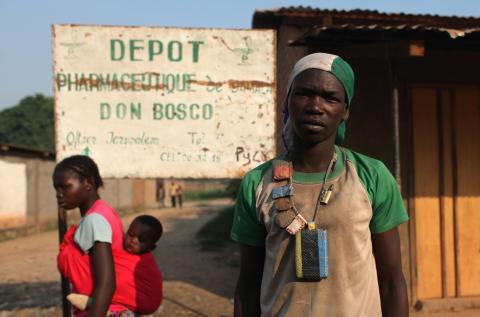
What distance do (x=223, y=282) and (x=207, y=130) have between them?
13.6 ft

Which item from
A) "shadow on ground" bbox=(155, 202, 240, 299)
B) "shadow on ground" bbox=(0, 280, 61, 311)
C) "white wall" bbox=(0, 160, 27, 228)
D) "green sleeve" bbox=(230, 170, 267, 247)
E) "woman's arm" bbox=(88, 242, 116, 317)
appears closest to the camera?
"green sleeve" bbox=(230, 170, 267, 247)

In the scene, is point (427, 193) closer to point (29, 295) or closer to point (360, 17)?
point (360, 17)

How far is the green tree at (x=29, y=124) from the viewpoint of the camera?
44156 mm

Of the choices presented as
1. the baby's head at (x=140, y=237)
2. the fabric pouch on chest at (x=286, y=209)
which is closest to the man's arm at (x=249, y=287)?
the fabric pouch on chest at (x=286, y=209)

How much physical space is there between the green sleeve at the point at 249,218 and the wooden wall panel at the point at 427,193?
13.4 ft

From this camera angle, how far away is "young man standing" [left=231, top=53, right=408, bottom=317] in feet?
4.91

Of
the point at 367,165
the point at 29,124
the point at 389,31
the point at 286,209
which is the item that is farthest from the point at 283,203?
the point at 29,124

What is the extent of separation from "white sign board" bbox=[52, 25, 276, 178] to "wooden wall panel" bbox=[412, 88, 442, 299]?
6.60 ft

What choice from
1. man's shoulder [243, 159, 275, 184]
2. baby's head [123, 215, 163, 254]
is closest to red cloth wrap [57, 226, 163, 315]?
baby's head [123, 215, 163, 254]

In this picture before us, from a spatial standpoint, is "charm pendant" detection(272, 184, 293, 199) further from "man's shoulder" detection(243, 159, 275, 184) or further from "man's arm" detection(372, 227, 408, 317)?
"man's arm" detection(372, 227, 408, 317)

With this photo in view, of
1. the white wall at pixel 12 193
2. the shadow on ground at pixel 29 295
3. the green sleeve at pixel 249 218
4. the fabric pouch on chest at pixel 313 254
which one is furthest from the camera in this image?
the white wall at pixel 12 193

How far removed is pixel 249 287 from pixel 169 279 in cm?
673

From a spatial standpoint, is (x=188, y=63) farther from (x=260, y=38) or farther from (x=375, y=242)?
(x=375, y=242)

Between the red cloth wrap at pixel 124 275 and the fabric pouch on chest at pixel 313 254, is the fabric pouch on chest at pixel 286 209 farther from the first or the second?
the red cloth wrap at pixel 124 275
